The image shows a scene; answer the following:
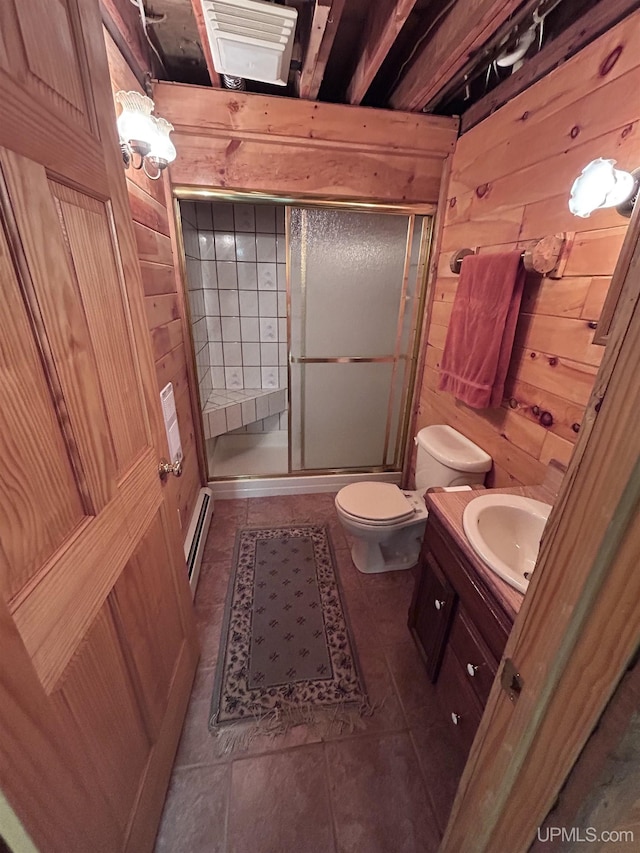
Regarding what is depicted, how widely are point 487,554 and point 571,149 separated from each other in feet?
4.42

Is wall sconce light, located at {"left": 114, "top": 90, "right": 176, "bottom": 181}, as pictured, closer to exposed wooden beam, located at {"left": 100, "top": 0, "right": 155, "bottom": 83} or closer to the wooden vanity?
exposed wooden beam, located at {"left": 100, "top": 0, "right": 155, "bottom": 83}

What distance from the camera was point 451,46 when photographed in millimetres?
1245

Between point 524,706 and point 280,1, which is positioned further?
point 280,1

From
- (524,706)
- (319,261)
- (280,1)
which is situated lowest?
(524,706)

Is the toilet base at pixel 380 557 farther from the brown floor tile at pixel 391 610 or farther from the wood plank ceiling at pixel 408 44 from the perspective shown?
the wood plank ceiling at pixel 408 44

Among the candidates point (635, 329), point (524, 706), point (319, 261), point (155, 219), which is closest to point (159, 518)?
point (524, 706)

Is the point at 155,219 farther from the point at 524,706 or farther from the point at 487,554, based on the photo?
the point at 524,706

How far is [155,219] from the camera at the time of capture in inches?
61.0

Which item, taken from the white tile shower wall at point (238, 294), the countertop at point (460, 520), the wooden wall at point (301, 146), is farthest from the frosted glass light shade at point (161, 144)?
the countertop at point (460, 520)

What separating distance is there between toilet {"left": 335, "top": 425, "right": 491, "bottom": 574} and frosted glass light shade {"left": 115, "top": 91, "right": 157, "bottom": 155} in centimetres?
163

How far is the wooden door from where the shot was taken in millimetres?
484

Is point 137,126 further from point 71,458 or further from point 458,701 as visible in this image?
point 458,701

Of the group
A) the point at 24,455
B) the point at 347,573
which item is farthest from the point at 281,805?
the point at 24,455

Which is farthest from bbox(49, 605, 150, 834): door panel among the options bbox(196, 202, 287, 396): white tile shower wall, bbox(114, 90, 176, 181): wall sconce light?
bbox(196, 202, 287, 396): white tile shower wall
